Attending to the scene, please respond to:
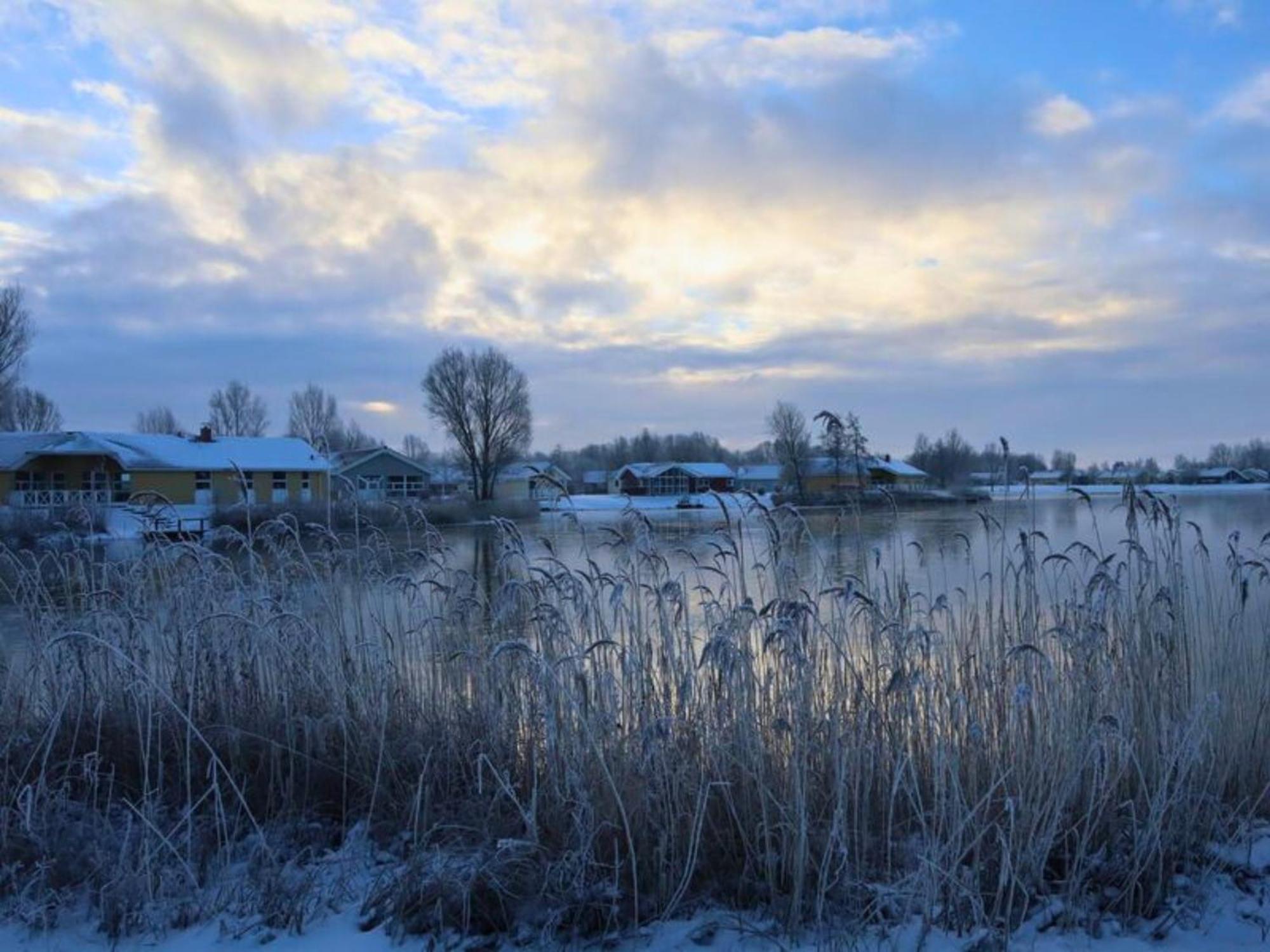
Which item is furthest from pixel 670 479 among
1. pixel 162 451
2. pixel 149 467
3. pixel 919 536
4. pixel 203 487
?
pixel 919 536

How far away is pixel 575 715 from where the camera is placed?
12.5 feet

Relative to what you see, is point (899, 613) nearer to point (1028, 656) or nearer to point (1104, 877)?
point (1028, 656)

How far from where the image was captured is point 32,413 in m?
73.9

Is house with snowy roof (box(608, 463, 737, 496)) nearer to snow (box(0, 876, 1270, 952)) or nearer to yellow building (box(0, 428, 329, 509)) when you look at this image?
yellow building (box(0, 428, 329, 509))

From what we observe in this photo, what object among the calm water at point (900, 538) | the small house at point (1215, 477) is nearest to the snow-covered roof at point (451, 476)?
the calm water at point (900, 538)

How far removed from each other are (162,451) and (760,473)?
2672 inches

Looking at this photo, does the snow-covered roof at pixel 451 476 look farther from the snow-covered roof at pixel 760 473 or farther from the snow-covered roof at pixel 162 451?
the snow-covered roof at pixel 760 473

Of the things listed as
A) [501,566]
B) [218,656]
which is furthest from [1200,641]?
[218,656]

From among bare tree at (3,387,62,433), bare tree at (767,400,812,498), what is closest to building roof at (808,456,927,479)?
bare tree at (767,400,812,498)

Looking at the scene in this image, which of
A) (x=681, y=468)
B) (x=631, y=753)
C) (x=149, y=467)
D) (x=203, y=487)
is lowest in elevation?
(x=631, y=753)

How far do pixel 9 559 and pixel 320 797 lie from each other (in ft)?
11.0

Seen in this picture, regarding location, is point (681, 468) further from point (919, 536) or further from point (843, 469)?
point (919, 536)

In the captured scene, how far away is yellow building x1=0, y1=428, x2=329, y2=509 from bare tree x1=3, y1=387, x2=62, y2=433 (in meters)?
30.6

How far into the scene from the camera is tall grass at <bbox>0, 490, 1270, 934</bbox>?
Answer: 3.32 m
